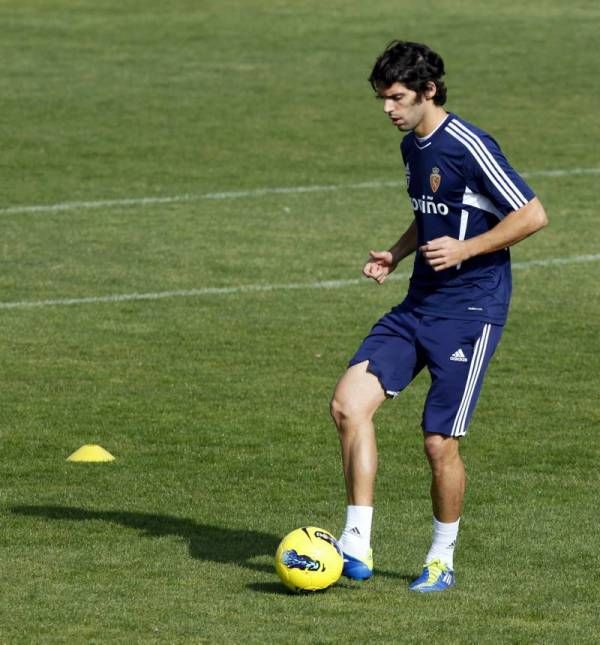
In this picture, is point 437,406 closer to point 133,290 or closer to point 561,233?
point 133,290

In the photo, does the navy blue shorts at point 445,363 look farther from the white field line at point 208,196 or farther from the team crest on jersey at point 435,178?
the white field line at point 208,196

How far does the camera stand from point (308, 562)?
7.99m

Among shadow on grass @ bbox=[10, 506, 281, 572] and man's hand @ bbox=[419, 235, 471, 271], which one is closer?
man's hand @ bbox=[419, 235, 471, 271]

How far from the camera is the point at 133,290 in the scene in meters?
16.8

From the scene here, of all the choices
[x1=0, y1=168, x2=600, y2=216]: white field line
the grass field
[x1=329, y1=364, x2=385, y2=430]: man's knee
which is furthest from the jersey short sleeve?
[x1=0, y1=168, x2=600, y2=216]: white field line

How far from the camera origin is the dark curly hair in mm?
8133

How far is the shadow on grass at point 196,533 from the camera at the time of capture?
8.85m

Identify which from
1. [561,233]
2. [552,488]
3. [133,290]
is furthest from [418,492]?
[561,233]

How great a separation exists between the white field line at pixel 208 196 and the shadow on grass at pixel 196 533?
1133 cm

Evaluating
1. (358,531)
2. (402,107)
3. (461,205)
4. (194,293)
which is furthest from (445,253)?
(194,293)

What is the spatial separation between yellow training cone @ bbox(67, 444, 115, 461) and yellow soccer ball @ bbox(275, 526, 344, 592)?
2.96 metres

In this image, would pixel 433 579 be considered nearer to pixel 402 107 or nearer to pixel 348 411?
pixel 348 411

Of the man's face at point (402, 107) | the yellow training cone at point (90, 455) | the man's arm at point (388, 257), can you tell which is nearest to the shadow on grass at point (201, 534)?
the yellow training cone at point (90, 455)

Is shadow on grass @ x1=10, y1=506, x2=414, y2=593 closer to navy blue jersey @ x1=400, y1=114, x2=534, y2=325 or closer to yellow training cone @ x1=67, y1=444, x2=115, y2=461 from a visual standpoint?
yellow training cone @ x1=67, y1=444, x2=115, y2=461
